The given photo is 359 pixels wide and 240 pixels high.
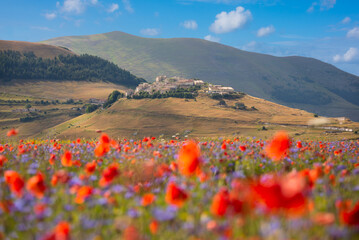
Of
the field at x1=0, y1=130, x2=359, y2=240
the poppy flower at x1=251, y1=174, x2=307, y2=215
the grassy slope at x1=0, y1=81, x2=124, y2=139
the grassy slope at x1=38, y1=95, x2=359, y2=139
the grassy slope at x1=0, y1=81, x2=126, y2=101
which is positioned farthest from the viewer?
the grassy slope at x1=0, y1=81, x2=126, y2=101

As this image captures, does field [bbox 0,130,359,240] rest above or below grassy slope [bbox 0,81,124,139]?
above

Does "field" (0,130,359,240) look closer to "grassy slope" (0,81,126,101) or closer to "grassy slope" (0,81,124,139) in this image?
"grassy slope" (0,81,124,139)

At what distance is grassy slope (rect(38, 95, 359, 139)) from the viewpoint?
8175cm

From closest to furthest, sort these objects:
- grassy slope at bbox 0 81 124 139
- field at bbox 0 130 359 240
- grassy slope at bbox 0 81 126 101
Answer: field at bbox 0 130 359 240 < grassy slope at bbox 0 81 124 139 < grassy slope at bbox 0 81 126 101

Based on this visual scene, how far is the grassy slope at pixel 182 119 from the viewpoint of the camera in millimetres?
81750

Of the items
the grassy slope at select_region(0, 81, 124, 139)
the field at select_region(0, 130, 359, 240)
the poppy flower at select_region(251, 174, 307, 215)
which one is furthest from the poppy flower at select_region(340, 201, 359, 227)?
the grassy slope at select_region(0, 81, 124, 139)

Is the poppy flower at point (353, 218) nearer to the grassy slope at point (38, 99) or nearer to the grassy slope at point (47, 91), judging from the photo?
the grassy slope at point (38, 99)

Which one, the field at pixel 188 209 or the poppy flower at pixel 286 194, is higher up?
the poppy flower at pixel 286 194

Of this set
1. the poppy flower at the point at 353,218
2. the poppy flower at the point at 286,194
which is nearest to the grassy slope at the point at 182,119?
the poppy flower at the point at 353,218

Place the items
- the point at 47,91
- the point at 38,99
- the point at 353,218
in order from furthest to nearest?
the point at 47,91 → the point at 38,99 → the point at 353,218

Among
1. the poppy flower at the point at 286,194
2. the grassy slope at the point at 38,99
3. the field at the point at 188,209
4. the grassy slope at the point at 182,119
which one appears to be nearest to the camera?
the poppy flower at the point at 286,194

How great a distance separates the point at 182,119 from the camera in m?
92.4

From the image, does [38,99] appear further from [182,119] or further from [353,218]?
[353,218]

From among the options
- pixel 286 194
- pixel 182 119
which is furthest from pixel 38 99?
pixel 286 194
